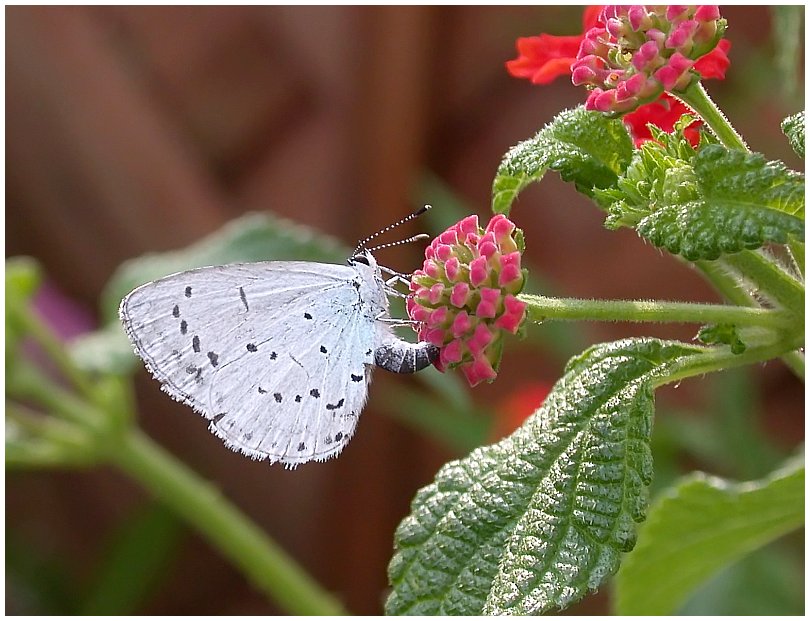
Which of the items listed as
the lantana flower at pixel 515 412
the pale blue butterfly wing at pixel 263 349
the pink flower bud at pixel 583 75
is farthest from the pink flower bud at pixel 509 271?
Result: the lantana flower at pixel 515 412

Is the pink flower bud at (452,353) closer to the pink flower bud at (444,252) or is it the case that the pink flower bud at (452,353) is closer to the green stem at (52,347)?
the pink flower bud at (444,252)

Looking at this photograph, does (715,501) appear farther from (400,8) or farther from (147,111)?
(147,111)

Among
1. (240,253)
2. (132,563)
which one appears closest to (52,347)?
(240,253)

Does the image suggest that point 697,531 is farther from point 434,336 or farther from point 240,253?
point 240,253

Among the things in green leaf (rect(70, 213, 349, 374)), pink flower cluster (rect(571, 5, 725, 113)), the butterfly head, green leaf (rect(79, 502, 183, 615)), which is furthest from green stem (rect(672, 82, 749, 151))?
green leaf (rect(79, 502, 183, 615))

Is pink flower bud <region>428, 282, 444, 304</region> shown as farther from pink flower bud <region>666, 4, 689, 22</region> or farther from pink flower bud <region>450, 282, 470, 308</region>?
pink flower bud <region>666, 4, 689, 22</region>

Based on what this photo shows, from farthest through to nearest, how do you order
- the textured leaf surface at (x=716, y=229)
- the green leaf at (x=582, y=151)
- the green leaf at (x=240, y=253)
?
the green leaf at (x=240, y=253)
the green leaf at (x=582, y=151)
the textured leaf surface at (x=716, y=229)
